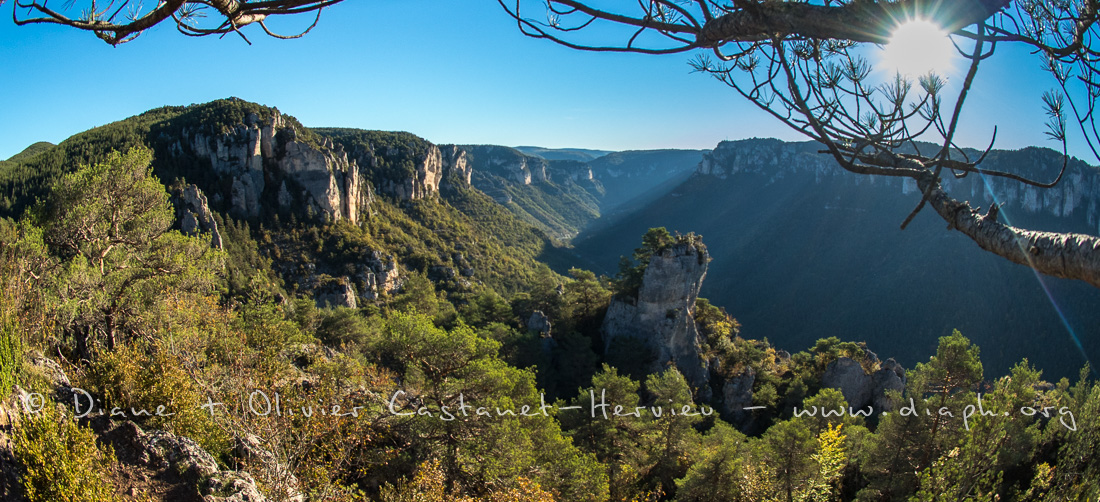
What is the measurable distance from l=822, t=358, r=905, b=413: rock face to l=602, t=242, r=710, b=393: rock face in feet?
22.3

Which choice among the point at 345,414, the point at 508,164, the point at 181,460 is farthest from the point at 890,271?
the point at 508,164

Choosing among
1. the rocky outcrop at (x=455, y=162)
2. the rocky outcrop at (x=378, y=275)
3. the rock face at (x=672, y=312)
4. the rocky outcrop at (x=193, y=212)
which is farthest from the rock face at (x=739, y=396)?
the rocky outcrop at (x=455, y=162)

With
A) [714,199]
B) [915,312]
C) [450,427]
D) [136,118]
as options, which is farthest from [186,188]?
[714,199]

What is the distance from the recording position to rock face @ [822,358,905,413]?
24953 mm

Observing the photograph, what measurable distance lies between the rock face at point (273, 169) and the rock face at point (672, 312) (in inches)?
1579

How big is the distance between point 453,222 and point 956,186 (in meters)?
76.2

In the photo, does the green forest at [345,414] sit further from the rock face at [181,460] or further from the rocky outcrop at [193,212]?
the rocky outcrop at [193,212]

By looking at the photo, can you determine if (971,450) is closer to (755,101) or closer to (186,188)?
(755,101)

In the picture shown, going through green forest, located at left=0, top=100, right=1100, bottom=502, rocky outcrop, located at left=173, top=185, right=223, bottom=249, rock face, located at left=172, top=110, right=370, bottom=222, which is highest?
rock face, located at left=172, top=110, right=370, bottom=222

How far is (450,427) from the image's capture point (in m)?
10.4

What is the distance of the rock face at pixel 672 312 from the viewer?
2678 cm

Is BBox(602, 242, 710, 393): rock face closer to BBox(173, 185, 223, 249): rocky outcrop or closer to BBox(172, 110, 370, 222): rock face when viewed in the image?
BBox(173, 185, 223, 249): rocky outcrop

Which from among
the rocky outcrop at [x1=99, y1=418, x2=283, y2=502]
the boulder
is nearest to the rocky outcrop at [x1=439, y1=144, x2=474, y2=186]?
the boulder
